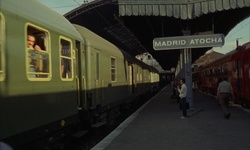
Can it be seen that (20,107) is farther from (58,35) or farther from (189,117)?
(189,117)

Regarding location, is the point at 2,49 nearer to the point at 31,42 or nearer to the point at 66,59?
the point at 31,42

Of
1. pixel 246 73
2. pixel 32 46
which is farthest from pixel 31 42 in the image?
pixel 246 73

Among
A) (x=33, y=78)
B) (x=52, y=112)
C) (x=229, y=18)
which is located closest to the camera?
(x=33, y=78)

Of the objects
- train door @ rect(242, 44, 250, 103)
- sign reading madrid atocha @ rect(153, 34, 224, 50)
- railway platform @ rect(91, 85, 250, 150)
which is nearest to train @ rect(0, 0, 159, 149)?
railway platform @ rect(91, 85, 250, 150)

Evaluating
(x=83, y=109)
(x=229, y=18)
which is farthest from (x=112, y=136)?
(x=229, y=18)

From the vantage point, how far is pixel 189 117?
52.1 ft

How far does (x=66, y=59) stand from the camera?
927 cm

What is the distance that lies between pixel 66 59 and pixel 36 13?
71.8 inches

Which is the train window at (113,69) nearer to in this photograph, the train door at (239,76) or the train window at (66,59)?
the train window at (66,59)

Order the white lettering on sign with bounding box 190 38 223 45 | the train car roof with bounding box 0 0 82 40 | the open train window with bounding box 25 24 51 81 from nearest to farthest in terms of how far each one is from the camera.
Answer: the train car roof with bounding box 0 0 82 40 < the open train window with bounding box 25 24 51 81 < the white lettering on sign with bounding box 190 38 223 45

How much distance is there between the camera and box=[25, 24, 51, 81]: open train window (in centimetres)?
707

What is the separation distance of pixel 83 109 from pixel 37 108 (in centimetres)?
374

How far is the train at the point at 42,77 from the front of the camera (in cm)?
624

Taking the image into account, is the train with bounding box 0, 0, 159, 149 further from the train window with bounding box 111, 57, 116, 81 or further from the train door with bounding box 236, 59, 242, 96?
the train door with bounding box 236, 59, 242, 96
